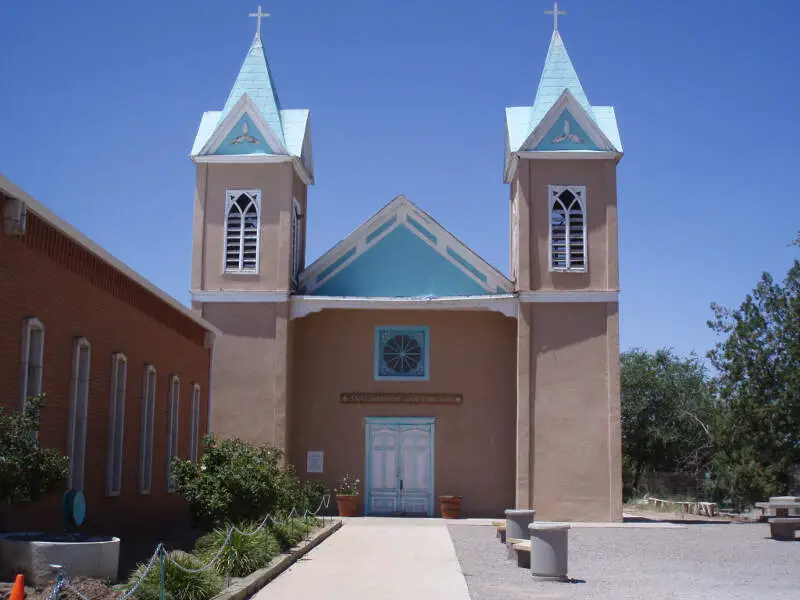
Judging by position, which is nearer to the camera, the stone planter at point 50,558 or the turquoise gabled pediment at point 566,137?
the stone planter at point 50,558

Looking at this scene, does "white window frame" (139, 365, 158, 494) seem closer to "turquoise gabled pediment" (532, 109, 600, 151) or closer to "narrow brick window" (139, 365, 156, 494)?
"narrow brick window" (139, 365, 156, 494)

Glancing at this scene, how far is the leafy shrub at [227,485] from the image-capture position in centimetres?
1561

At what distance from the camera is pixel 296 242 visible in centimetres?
2953

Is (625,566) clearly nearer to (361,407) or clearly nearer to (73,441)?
(73,441)

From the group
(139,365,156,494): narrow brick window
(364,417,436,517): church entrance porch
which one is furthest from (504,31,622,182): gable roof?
(139,365,156,494): narrow brick window

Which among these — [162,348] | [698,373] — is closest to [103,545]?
[162,348]

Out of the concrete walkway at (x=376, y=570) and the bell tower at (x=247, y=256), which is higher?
the bell tower at (x=247, y=256)

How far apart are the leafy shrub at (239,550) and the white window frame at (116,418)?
2811mm

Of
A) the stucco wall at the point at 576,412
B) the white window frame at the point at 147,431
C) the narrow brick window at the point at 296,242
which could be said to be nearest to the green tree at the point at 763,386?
the stucco wall at the point at 576,412

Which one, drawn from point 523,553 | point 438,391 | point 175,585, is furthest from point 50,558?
point 438,391

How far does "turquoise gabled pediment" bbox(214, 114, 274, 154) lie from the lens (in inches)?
1109

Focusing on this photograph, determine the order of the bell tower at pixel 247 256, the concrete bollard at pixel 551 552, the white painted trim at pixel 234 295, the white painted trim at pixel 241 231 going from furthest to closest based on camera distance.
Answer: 1. the white painted trim at pixel 241 231
2. the white painted trim at pixel 234 295
3. the bell tower at pixel 247 256
4. the concrete bollard at pixel 551 552

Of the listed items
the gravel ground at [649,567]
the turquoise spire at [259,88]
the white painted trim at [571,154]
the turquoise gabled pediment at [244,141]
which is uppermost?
the turquoise spire at [259,88]

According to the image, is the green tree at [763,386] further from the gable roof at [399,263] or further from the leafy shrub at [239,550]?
the leafy shrub at [239,550]
